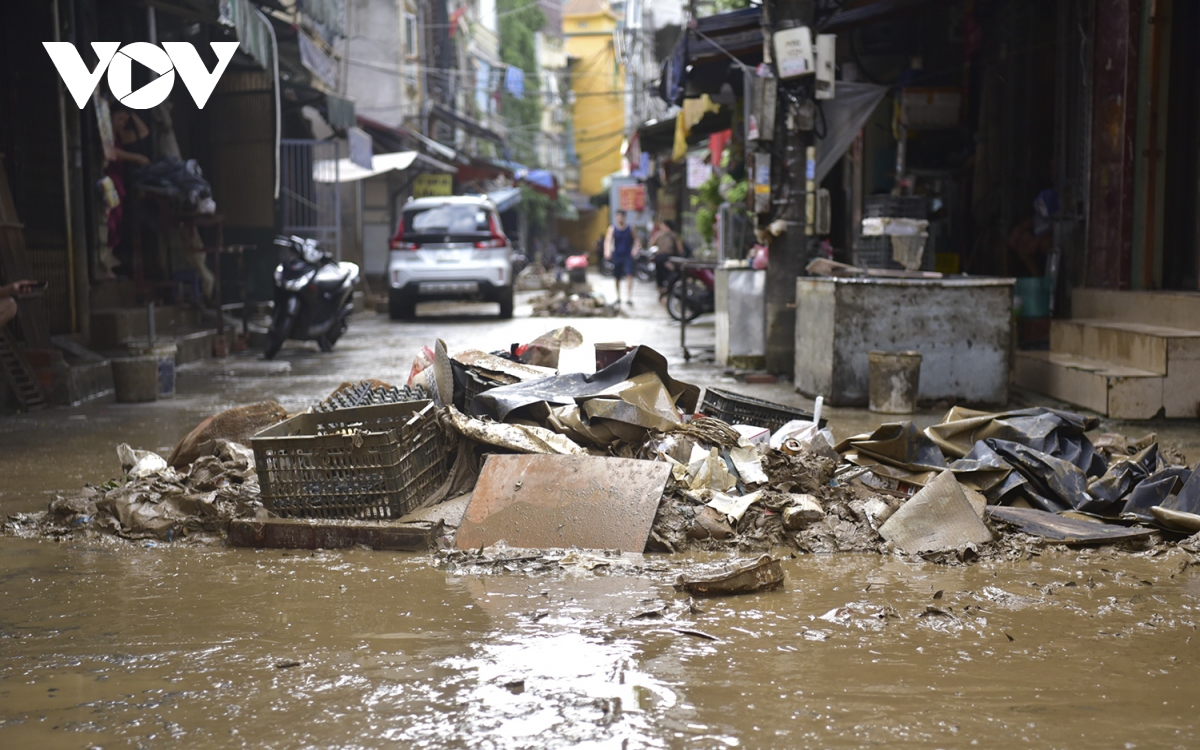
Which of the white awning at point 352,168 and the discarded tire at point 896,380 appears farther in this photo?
the white awning at point 352,168

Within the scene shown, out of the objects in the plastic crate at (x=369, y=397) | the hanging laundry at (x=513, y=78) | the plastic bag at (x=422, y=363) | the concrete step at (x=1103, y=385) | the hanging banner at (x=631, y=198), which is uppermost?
the hanging laundry at (x=513, y=78)

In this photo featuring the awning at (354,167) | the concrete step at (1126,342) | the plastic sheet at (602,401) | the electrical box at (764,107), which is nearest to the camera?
the plastic sheet at (602,401)

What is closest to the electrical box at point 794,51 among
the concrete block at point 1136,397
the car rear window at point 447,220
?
the concrete block at point 1136,397

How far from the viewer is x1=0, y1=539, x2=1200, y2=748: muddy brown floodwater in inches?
107

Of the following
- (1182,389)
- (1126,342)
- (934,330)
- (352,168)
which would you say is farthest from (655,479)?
(352,168)

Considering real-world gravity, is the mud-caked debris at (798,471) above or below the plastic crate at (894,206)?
below

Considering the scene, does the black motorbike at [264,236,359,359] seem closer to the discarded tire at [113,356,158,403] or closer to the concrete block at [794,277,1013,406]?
the discarded tire at [113,356,158,403]

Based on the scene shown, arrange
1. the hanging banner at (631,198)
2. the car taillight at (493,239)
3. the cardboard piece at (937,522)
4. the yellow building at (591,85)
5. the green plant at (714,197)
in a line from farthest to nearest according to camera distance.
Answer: the yellow building at (591,85), the hanging banner at (631,198), the car taillight at (493,239), the green plant at (714,197), the cardboard piece at (937,522)

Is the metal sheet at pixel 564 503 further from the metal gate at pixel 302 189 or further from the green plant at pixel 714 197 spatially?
the metal gate at pixel 302 189

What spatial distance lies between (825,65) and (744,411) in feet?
15.0

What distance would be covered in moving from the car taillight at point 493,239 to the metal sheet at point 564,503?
515 inches

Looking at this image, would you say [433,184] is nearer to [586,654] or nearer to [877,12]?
[877,12]

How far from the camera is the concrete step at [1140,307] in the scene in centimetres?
799

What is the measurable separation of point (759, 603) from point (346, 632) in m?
1.38
